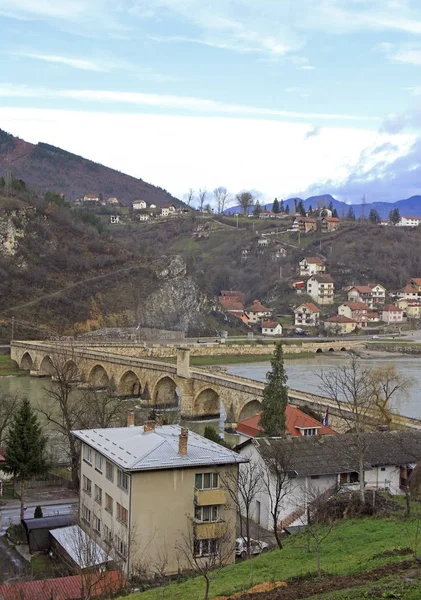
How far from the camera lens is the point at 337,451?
72.8 feet

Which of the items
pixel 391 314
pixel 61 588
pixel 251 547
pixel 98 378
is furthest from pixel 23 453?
pixel 391 314

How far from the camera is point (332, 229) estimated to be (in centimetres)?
15725

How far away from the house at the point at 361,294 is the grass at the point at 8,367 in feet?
216

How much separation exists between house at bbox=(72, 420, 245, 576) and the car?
61 cm

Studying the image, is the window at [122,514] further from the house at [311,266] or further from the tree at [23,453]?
the house at [311,266]

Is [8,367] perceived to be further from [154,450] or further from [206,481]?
[206,481]

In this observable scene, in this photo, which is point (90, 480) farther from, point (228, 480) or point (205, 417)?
point (205, 417)

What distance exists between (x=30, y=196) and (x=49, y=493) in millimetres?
91978

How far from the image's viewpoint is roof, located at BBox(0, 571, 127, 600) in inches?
584

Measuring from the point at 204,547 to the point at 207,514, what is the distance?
809 mm

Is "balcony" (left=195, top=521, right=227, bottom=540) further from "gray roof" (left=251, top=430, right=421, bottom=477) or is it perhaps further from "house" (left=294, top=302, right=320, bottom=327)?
"house" (left=294, top=302, right=320, bottom=327)

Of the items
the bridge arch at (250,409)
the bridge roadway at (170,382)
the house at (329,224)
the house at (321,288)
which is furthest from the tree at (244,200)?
the bridge arch at (250,409)

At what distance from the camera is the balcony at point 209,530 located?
18938 mm

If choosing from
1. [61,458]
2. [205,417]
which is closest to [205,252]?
[205,417]
